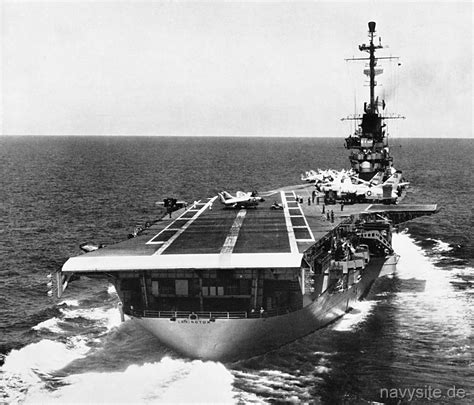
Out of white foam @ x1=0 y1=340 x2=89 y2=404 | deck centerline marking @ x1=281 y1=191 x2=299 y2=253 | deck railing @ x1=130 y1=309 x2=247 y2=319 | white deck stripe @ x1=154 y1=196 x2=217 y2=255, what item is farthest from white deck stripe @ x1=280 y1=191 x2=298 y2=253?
white foam @ x1=0 y1=340 x2=89 y2=404

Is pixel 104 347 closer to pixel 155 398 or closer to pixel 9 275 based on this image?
pixel 155 398

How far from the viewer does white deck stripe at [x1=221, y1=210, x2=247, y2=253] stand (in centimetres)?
2584

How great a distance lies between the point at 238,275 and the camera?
80.4ft

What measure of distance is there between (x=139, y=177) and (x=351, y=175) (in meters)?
43.1

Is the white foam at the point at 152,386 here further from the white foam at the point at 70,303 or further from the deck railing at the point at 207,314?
the white foam at the point at 70,303

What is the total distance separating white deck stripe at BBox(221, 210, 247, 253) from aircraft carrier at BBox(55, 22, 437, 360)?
4 centimetres

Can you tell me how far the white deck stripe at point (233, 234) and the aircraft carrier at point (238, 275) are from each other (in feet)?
0.15

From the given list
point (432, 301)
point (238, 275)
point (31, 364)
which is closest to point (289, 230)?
point (238, 275)

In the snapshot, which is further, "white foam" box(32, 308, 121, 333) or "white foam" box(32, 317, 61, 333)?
"white foam" box(32, 308, 121, 333)

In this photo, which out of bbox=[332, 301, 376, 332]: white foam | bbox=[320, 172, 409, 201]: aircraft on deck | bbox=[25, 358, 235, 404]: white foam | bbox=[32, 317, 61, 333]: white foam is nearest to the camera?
bbox=[25, 358, 235, 404]: white foam

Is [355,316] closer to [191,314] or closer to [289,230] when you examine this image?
[289,230]

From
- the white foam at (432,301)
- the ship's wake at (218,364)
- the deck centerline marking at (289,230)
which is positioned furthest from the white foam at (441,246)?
the ship's wake at (218,364)

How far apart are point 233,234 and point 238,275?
4998mm

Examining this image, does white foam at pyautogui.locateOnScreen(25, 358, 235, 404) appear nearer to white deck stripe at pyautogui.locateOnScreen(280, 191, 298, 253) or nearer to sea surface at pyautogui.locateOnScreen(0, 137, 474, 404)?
sea surface at pyautogui.locateOnScreen(0, 137, 474, 404)
